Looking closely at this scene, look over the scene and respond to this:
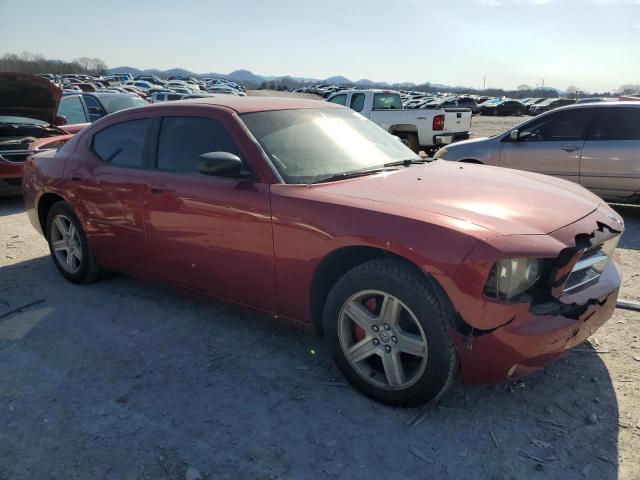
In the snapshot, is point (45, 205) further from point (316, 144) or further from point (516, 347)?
point (516, 347)

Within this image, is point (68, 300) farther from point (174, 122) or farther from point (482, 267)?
point (482, 267)

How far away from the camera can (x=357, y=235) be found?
2.70 metres

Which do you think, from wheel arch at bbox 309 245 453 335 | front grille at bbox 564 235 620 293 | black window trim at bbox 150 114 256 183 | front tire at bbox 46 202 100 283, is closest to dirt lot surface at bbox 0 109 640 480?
wheel arch at bbox 309 245 453 335

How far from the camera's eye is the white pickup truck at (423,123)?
38.0ft

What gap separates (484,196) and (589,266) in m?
0.68

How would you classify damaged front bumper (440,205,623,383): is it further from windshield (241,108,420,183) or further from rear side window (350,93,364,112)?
rear side window (350,93,364,112)

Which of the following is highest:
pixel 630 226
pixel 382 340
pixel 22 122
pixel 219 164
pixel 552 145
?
pixel 22 122

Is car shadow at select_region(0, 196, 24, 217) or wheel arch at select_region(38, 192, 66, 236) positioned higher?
wheel arch at select_region(38, 192, 66, 236)

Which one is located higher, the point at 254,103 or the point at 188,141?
the point at 254,103

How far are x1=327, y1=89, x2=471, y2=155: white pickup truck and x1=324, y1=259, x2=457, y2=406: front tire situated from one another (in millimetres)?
9484

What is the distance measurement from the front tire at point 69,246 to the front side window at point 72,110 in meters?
6.77

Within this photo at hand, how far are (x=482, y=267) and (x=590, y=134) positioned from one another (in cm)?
580

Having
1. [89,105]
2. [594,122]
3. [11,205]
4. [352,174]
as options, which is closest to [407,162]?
[352,174]

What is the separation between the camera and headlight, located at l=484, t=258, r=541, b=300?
2390 mm
